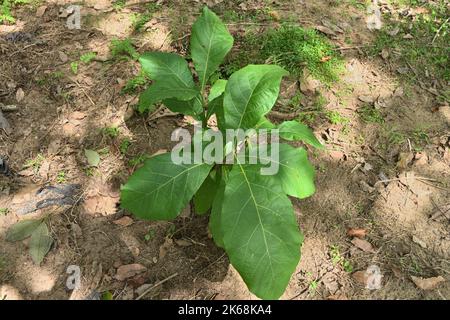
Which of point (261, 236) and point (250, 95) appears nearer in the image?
point (261, 236)

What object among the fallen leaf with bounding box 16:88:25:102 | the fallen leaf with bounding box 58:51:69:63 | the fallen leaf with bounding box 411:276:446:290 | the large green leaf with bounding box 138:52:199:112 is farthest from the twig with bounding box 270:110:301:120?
the fallen leaf with bounding box 16:88:25:102

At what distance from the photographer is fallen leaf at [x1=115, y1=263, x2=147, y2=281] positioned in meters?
2.56

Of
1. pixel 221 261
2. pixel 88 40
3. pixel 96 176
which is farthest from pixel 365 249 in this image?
pixel 88 40

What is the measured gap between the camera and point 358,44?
3.77 metres

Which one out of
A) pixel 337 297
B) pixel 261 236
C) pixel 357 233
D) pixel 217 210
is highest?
pixel 261 236

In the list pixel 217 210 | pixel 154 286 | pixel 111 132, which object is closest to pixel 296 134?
pixel 217 210

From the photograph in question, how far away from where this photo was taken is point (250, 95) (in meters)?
2.22

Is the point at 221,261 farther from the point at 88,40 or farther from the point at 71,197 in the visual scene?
the point at 88,40

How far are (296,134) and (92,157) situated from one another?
1560 millimetres

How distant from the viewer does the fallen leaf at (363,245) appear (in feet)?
8.87

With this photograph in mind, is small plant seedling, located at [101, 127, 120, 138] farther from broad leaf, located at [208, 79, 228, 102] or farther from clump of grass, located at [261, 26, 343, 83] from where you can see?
clump of grass, located at [261, 26, 343, 83]

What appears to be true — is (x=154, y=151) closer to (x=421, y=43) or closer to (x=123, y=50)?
(x=123, y=50)

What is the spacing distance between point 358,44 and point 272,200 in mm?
2339

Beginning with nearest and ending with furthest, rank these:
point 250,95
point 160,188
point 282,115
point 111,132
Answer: point 160,188 → point 250,95 → point 111,132 → point 282,115
